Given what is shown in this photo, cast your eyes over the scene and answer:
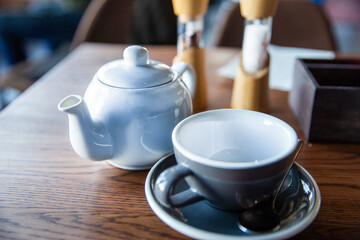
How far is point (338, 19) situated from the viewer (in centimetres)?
420

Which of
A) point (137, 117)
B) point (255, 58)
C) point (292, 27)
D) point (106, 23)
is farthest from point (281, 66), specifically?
point (106, 23)

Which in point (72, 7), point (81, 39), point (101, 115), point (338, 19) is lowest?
point (338, 19)

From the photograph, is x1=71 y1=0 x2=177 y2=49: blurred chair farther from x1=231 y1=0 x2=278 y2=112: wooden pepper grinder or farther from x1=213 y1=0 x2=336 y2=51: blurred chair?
x1=231 y1=0 x2=278 y2=112: wooden pepper grinder

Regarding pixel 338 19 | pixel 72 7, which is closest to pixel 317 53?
pixel 72 7

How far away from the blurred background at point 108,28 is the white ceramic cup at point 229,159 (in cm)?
73

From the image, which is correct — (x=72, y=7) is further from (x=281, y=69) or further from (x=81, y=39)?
(x=281, y=69)

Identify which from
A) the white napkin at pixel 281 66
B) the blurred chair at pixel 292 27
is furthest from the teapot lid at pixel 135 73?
the blurred chair at pixel 292 27

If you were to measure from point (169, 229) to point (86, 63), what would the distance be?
58 cm

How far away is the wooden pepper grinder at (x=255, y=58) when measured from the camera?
482 millimetres

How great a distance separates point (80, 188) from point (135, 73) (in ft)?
0.47

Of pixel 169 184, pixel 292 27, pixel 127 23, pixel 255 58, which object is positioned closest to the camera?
pixel 169 184

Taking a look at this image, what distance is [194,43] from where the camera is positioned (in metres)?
0.54

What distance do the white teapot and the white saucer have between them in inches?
1.6

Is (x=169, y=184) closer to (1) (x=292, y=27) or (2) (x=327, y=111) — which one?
(2) (x=327, y=111)
